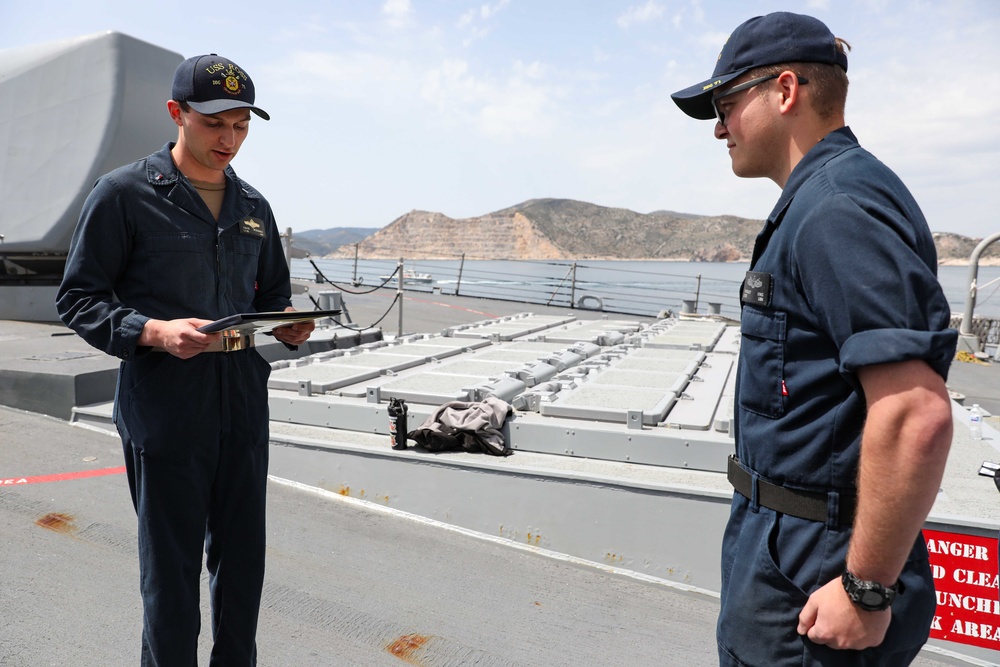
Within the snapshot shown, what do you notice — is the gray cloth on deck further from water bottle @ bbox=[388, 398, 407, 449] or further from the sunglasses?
the sunglasses

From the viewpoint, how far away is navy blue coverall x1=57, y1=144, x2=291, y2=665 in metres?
1.79

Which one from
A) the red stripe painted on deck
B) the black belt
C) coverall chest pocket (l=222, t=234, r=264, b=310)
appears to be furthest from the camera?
the red stripe painted on deck

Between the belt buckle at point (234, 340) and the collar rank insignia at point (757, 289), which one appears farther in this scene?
the belt buckle at point (234, 340)

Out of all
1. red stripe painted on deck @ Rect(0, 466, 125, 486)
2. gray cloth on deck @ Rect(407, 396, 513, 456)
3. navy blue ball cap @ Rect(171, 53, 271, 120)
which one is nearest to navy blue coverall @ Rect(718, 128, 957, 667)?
navy blue ball cap @ Rect(171, 53, 271, 120)

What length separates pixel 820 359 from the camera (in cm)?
124

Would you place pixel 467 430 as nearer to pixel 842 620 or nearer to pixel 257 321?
pixel 257 321

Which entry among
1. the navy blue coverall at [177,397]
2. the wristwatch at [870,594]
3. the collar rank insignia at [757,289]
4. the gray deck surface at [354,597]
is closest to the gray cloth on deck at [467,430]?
the gray deck surface at [354,597]

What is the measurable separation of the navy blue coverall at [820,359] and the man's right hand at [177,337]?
1.21 m

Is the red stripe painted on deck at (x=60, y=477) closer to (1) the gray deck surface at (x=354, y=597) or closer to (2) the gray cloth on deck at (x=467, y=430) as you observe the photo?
(1) the gray deck surface at (x=354, y=597)

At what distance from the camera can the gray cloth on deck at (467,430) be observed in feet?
12.5

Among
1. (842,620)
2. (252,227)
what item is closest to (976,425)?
(842,620)

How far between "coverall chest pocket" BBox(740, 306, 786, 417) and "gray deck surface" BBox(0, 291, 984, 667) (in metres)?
1.60

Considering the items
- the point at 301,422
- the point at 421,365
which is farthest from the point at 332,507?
the point at 421,365

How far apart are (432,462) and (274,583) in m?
1.08
